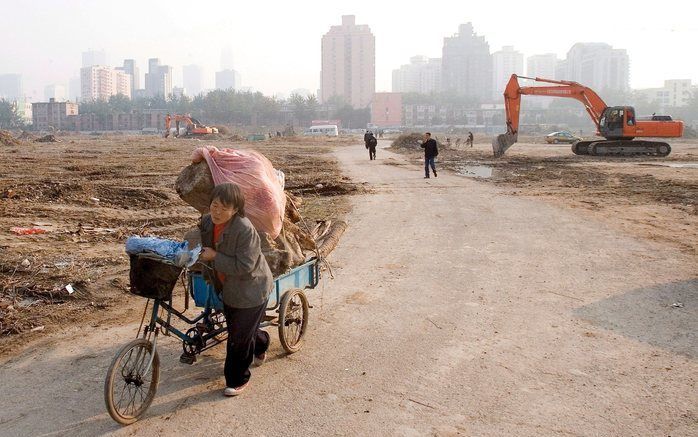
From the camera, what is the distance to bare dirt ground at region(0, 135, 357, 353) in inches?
262

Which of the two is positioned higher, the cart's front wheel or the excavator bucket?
the excavator bucket

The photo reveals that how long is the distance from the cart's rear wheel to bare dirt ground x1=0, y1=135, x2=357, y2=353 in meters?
2.22

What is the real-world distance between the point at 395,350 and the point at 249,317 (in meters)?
1.67

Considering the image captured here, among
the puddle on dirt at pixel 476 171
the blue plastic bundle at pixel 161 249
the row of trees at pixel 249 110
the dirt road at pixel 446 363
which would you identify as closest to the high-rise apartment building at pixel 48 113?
the row of trees at pixel 249 110

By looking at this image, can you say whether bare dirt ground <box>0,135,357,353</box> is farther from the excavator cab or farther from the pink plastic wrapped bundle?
the excavator cab

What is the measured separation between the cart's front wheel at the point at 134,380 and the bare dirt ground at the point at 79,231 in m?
2.06

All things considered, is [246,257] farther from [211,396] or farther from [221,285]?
[211,396]

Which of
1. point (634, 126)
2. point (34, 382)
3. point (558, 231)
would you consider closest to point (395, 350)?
point (34, 382)

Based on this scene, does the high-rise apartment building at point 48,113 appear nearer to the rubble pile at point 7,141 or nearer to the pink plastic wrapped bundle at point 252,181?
the rubble pile at point 7,141

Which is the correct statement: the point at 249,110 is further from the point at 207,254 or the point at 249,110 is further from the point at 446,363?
the point at 207,254

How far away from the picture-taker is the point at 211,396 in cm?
462

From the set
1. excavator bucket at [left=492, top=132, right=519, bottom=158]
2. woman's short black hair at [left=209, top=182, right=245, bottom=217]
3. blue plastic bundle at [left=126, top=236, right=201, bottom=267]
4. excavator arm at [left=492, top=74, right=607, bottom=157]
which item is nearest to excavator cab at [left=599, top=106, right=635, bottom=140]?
excavator arm at [left=492, top=74, right=607, bottom=157]

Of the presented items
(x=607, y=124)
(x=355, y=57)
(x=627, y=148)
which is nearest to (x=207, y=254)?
(x=607, y=124)

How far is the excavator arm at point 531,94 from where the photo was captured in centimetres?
3119
